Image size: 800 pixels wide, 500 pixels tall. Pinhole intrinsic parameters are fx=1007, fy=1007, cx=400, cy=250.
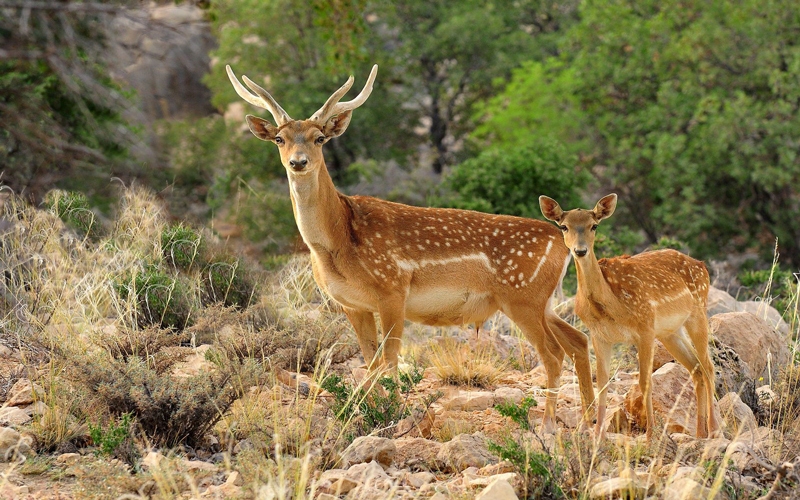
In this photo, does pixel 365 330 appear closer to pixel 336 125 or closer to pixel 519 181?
pixel 336 125

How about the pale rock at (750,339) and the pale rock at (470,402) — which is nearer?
the pale rock at (470,402)

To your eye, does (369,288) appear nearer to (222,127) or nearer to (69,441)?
(69,441)

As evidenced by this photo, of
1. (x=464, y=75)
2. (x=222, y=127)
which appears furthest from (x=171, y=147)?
(x=464, y=75)

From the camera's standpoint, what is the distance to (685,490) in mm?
5098

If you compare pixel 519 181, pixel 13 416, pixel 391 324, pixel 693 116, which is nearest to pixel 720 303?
pixel 391 324

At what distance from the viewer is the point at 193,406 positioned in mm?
6402

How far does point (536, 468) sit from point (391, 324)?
2047 mm

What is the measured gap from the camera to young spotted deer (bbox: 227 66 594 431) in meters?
7.43

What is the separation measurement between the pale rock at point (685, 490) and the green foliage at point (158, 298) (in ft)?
Answer: 16.4

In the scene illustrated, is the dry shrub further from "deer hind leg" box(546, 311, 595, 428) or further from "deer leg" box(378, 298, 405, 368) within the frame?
"deer leg" box(378, 298, 405, 368)

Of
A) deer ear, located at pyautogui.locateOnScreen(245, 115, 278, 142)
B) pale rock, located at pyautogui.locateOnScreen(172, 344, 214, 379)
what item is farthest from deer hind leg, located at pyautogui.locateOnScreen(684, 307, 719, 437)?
pale rock, located at pyautogui.locateOnScreen(172, 344, 214, 379)

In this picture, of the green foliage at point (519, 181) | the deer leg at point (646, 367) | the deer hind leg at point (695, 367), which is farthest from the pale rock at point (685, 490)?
the green foliage at point (519, 181)

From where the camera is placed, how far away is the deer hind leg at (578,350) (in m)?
7.49

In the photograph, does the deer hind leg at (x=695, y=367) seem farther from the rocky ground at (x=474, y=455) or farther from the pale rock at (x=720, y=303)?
the pale rock at (x=720, y=303)
